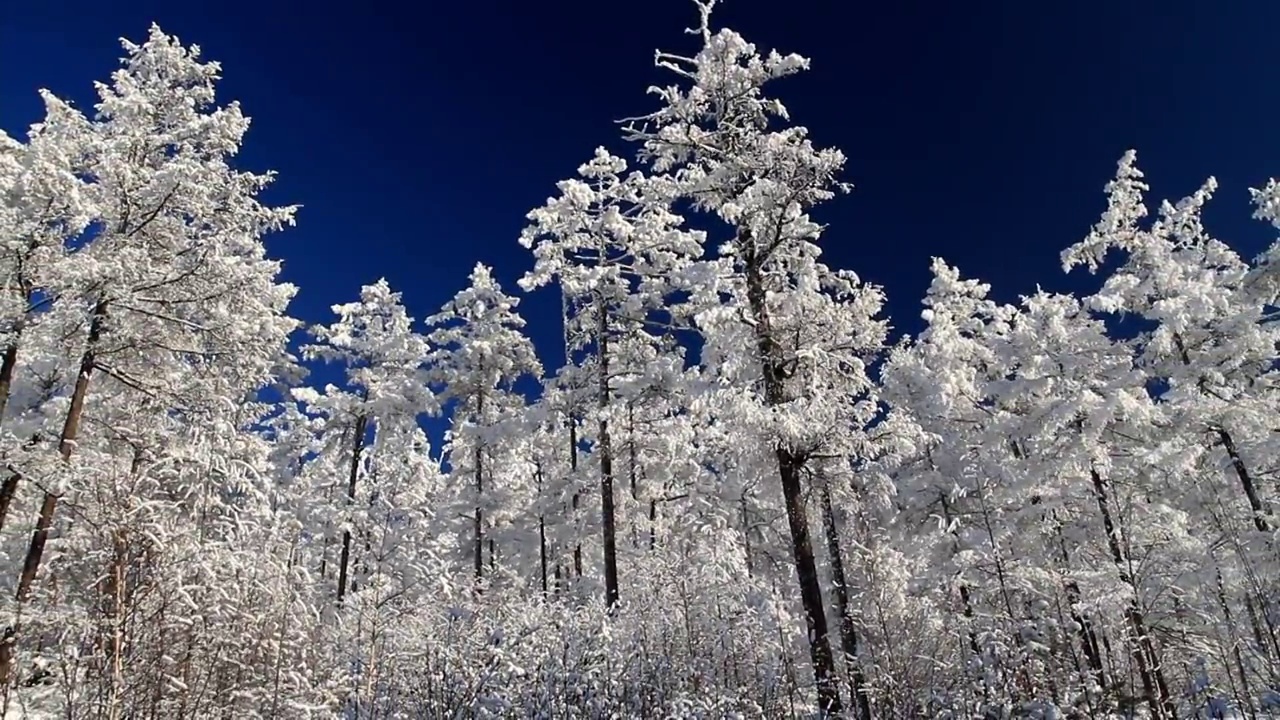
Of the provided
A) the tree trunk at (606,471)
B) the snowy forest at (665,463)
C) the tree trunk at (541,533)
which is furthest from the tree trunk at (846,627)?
the tree trunk at (541,533)

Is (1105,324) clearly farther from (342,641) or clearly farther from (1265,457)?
(342,641)

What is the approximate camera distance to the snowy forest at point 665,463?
746 centimetres

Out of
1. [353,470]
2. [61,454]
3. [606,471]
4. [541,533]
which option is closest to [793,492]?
[606,471]

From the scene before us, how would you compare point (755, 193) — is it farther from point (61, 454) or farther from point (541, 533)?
point (541, 533)

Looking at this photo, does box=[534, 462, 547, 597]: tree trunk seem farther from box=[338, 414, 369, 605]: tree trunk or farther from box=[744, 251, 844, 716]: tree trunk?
box=[744, 251, 844, 716]: tree trunk

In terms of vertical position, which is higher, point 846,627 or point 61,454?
point 61,454

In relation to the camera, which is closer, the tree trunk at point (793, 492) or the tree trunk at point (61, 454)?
the tree trunk at point (61, 454)

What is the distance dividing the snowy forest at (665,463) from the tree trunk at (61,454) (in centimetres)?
8

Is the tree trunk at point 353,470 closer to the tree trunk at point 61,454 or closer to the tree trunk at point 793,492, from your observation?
the tree trunk at point 61,454

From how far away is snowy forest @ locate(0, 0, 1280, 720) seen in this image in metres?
7.46

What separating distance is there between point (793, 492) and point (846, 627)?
326cm

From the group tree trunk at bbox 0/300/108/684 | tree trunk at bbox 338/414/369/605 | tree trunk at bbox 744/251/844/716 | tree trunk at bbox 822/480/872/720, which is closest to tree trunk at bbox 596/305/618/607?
tree trunk at bbox 822/480/872/720

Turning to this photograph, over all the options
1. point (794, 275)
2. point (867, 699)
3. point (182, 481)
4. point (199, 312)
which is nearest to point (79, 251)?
point (199, 312)

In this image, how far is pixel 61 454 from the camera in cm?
1101
